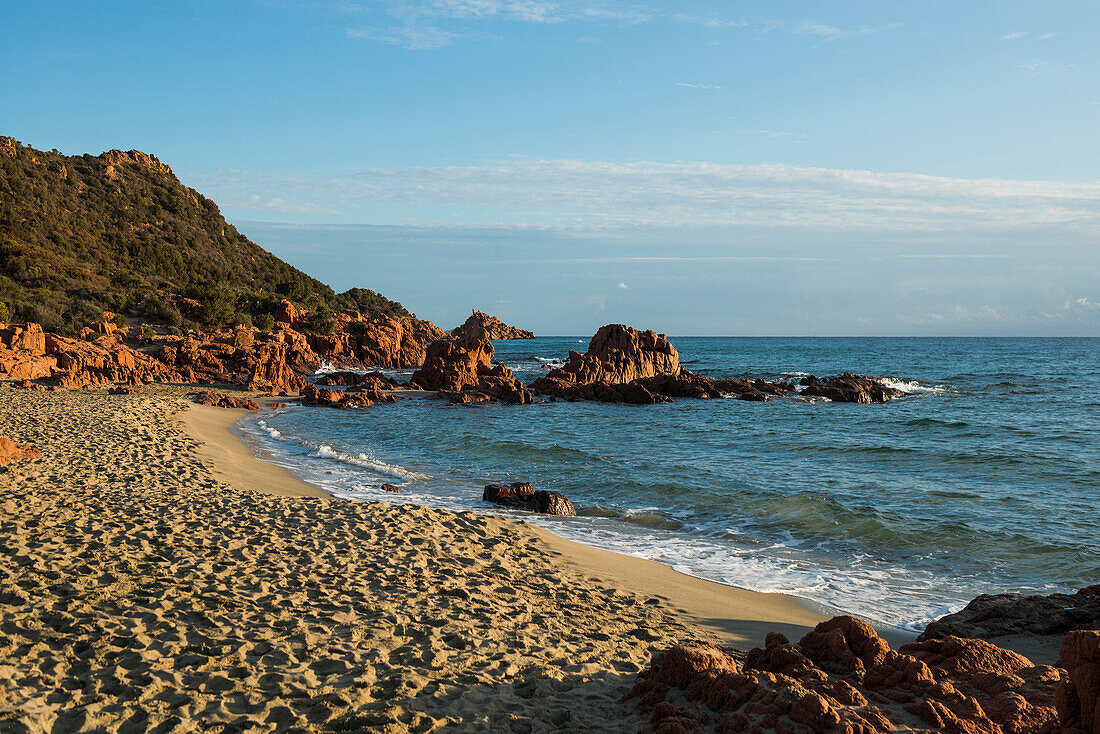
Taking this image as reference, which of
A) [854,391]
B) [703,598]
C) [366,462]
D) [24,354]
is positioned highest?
[24,354]

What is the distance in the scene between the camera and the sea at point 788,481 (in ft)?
33.3

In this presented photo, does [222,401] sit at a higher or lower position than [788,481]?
higher

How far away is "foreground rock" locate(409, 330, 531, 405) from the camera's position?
127ft

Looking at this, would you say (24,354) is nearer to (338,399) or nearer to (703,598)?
(338,399)

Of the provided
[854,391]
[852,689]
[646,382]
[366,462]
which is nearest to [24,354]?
[366,462]

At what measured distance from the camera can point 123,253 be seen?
7344cm

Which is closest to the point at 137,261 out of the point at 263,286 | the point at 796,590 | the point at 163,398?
the point at 263,286

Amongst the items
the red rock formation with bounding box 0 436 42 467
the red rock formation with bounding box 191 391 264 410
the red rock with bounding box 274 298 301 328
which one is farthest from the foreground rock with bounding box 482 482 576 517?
the red rock with bounding box 274 298 301 328

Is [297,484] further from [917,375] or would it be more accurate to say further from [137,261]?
[137,261]

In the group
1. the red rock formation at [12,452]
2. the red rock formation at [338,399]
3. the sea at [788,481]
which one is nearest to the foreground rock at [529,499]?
the sea at [788,481]

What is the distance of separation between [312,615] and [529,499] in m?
7.77

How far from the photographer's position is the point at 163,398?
93.0 ft

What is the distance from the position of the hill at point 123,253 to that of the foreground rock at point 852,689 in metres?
46.5

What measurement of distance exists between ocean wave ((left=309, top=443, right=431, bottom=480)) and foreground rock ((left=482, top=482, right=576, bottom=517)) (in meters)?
3.73
